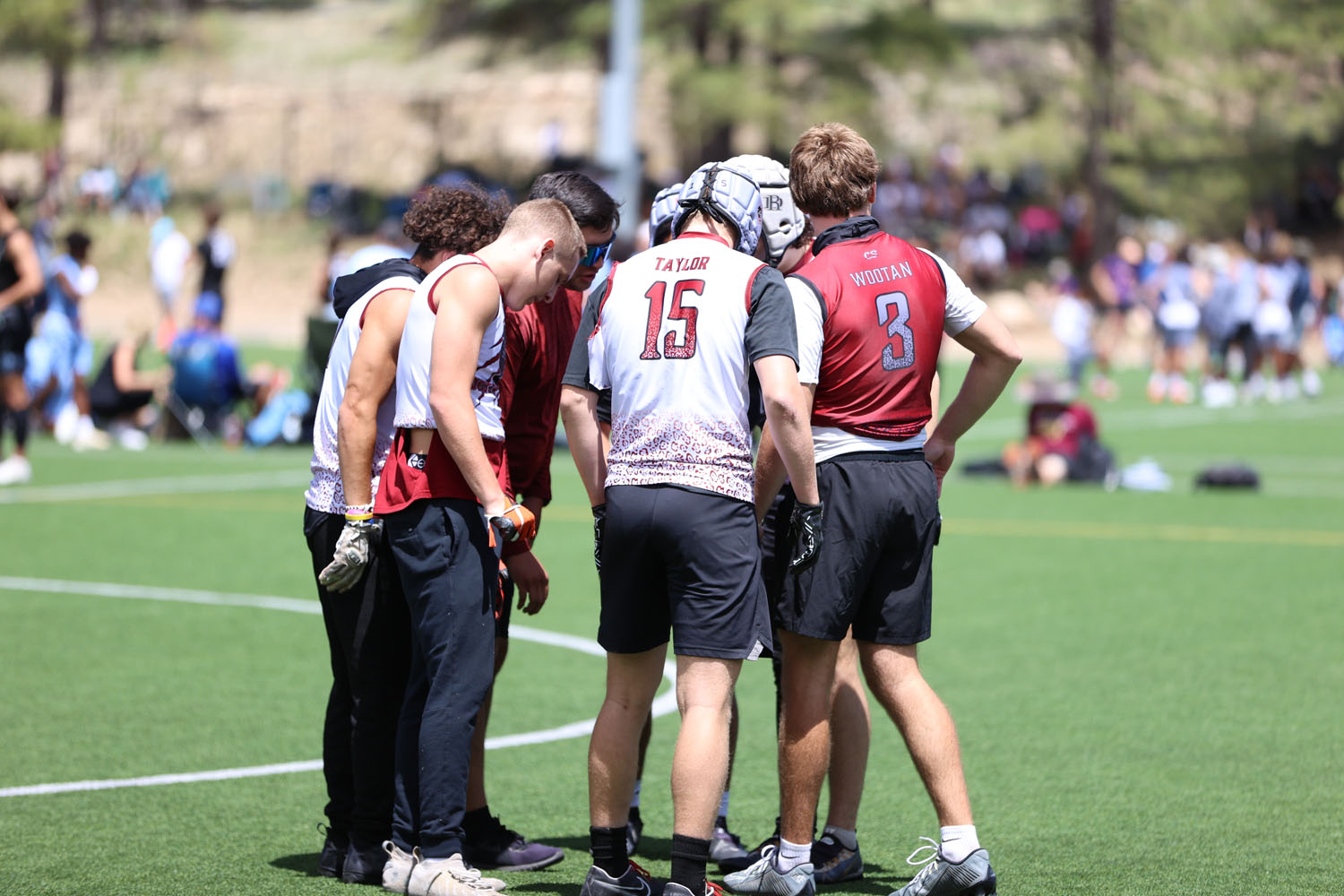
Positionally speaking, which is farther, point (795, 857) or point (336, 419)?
point (336, 419)

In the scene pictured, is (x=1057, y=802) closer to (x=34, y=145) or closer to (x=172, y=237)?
(x=172, y=237)

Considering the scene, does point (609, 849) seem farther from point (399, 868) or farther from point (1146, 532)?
point (1146, 532)

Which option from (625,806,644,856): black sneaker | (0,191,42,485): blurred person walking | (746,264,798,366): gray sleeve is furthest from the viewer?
(0,191,42,485): blurred person walking

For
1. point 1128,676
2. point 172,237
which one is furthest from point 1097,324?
point 1128,676

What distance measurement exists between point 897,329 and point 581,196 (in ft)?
3.48

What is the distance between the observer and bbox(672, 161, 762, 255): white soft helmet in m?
4.88

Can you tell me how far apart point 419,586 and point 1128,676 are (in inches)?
176

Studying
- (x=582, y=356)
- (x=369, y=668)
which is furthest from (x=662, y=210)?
(x=369, y=668)

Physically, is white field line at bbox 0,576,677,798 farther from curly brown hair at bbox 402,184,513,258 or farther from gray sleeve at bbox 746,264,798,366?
curly brown hair at bbox 402,184,513,258

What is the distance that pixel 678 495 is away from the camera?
4.64m

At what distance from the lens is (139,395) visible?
17.7 meters

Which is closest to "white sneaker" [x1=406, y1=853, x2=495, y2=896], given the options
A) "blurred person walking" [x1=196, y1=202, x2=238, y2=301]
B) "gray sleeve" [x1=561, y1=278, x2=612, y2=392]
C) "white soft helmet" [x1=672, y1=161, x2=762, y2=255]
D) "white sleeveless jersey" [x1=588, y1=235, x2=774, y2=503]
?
"white sleeveless jersey" [x1=588, y1=235, x2=774, y2=503]

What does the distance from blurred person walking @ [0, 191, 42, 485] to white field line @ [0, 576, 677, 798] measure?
163 inches

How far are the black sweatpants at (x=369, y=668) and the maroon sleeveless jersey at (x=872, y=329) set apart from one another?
136 centimetres
